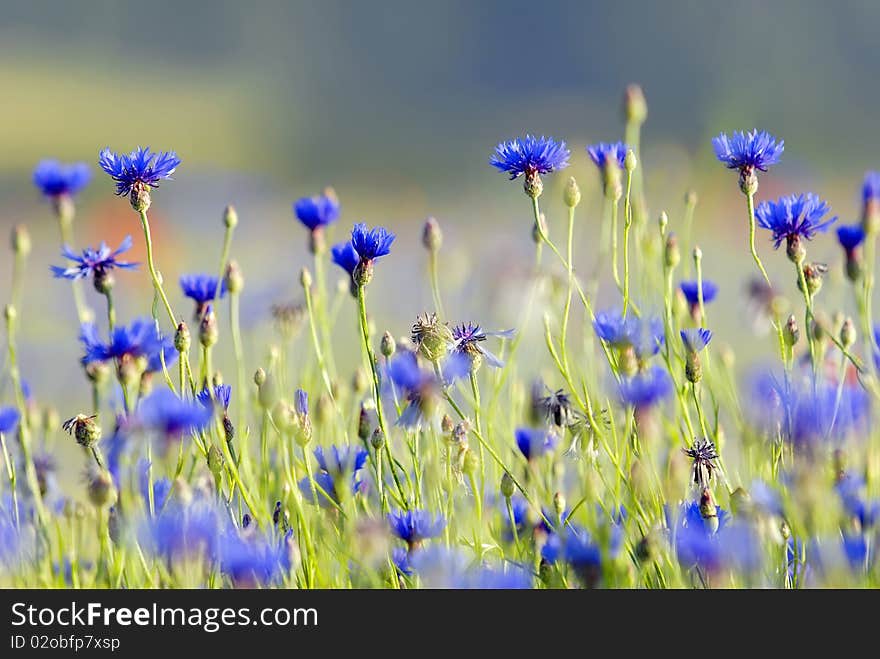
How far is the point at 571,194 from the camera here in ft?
4.91

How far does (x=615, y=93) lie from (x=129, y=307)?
7.17 meters

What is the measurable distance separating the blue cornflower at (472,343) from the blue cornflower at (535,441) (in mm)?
119

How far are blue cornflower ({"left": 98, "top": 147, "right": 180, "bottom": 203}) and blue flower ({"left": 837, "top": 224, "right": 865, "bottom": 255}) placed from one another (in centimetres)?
82

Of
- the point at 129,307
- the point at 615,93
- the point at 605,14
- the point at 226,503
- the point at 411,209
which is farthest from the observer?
the point at 605,14

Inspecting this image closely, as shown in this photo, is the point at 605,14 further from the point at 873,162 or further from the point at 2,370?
the point at 2,370

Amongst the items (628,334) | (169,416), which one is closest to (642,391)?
(628,334)

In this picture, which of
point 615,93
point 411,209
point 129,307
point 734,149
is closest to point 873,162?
point 615,93

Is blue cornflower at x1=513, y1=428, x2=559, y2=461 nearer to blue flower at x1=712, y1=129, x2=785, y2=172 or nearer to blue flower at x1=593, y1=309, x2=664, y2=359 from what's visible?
blue flower at x1=593, y1=309, x2=664, y2=359

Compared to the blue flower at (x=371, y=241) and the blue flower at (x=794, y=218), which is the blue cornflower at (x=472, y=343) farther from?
the blue flower at (x=794, y=218)

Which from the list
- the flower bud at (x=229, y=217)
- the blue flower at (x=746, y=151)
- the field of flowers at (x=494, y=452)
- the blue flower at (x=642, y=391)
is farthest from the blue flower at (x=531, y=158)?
Result: the flower bud at (x=229, y=217)

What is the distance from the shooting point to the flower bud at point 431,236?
167 cm

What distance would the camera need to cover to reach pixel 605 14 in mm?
13367

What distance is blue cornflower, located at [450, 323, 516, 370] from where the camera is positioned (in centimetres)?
133

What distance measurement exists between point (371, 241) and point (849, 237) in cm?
59
